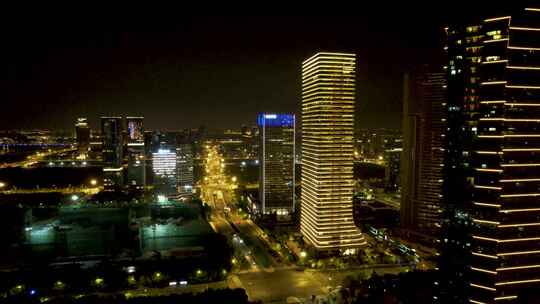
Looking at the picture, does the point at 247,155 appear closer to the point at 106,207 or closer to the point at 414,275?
the point at 106,207

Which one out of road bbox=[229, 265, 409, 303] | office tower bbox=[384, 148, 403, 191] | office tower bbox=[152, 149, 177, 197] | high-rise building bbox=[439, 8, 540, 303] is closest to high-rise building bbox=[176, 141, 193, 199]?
office tower bbox=[152, 149, 177, 197]

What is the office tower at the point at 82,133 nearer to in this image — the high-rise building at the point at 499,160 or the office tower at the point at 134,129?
the office tower at the point at 134,129

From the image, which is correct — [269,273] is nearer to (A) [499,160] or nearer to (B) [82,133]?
(A) [499,160]

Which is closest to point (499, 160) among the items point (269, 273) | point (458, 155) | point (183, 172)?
point (458, 155)

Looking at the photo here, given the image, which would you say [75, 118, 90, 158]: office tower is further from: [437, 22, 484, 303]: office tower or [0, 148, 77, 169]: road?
[437, 22, 484, 303]: office tower

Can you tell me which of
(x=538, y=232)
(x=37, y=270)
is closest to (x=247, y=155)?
(x=37, y=270)
